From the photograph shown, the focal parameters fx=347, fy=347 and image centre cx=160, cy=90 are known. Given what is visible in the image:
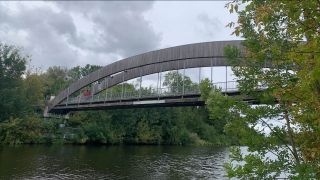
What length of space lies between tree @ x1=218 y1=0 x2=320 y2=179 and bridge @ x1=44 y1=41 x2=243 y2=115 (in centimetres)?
2434

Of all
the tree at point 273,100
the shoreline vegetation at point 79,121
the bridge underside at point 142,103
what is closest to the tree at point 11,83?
the shoreline vegetation at point 79,121

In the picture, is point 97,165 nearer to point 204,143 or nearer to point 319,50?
point 319,50

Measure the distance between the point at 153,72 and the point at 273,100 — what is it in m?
41.1

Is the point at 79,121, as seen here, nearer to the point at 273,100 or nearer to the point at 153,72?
the point at 153,72

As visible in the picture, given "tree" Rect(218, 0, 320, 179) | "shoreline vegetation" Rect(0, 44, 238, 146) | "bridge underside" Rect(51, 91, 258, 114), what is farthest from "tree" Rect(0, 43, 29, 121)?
"tree" Rect(218, 0, 320, 179)

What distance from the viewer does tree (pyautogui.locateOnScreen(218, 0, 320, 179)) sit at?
5785mm

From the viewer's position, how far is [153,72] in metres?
48.9

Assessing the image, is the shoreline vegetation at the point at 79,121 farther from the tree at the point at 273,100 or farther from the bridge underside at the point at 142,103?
the tree at the point at 273,100

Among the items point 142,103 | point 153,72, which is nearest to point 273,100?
point 142,103

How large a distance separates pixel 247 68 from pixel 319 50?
3.32m

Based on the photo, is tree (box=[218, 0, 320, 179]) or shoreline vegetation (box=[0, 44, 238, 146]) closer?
tree (box=[218, 0, 320, 179])

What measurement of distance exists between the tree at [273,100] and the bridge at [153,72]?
24344 millimetres

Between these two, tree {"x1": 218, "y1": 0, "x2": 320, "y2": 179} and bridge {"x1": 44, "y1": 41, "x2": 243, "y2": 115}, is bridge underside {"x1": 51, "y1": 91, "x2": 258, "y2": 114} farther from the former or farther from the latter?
tree {"x1": 218, "y1": 0, "x2": 320, "y2": 179}

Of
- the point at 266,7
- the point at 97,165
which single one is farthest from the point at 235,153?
the point at 97,165
